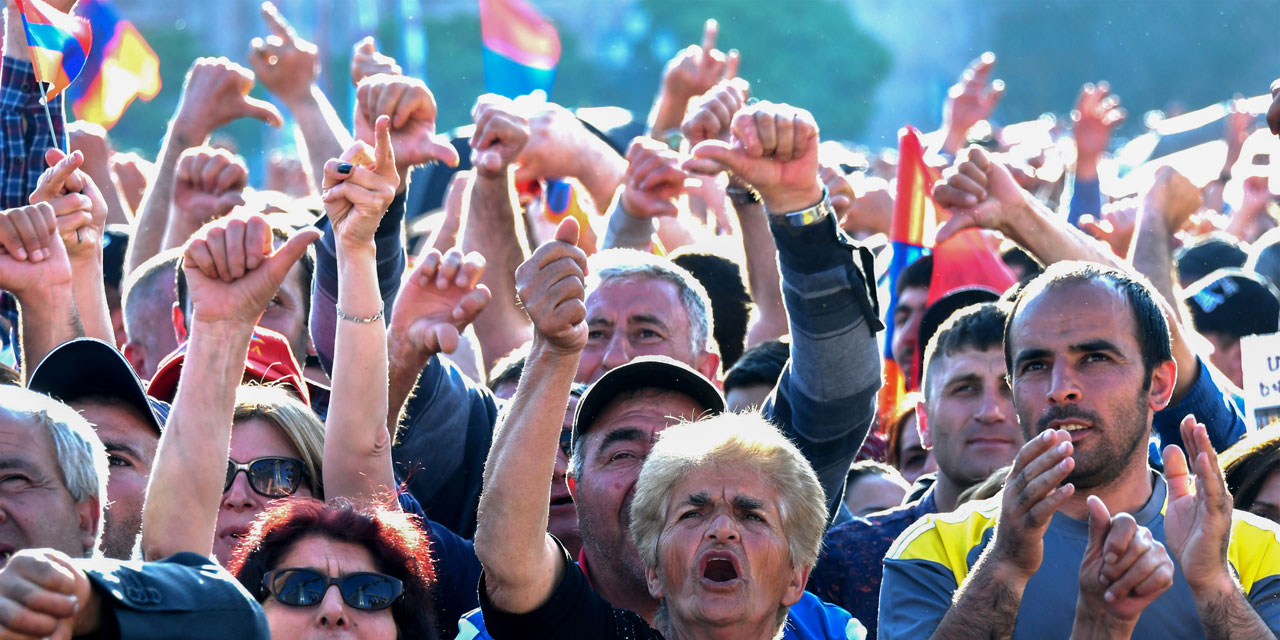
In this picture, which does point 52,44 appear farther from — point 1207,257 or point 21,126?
point 1207,257

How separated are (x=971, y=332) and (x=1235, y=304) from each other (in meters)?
1.65

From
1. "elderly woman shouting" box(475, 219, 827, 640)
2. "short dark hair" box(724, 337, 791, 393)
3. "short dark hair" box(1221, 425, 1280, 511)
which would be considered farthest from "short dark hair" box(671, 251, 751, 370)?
"short dark hair" box(1221, 425, 1280, 511)

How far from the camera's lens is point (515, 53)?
6020mm

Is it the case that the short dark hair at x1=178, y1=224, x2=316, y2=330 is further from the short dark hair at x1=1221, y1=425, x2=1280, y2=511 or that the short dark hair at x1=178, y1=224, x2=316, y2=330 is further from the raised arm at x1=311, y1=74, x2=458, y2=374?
the short dark hair at x1=1221, y1=425, x2=1280, y2=511

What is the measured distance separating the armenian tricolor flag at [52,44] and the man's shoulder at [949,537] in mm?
2570

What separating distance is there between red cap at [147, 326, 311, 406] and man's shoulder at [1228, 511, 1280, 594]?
2.12 meters

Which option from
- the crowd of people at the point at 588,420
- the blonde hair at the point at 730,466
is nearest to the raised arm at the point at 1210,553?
the crowd of people at the point at 588,420

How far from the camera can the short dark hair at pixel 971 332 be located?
4277 mm

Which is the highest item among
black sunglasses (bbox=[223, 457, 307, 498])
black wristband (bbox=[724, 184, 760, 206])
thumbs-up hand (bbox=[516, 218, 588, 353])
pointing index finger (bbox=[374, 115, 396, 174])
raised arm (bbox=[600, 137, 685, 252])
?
black wristband (bbox=[724, 184, 760, 206])

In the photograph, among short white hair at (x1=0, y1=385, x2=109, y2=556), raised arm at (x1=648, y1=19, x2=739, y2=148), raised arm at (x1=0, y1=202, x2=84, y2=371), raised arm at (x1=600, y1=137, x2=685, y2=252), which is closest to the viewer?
short white hair at (x1=0, y1=385, x2=109, y2=556)

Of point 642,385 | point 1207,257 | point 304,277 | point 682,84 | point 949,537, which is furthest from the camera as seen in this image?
point 1207,257

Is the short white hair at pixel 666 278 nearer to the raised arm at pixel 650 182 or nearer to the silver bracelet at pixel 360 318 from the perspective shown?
the raised arm at pixel 650 182

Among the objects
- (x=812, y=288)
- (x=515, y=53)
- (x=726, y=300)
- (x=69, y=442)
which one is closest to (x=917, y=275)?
(x=726, y=300)

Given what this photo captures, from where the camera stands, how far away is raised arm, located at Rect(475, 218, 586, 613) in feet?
9.77
